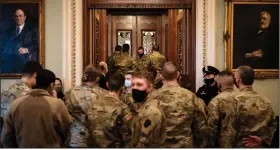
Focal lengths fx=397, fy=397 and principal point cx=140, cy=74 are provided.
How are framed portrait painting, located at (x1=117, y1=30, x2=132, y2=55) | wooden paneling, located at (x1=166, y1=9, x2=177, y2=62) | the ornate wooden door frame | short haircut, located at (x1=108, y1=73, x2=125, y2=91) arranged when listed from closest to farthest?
short haircut, located at (x1=108, y1=73, x2=125, y2=91) < the ornate wooden door frame < wooden paneling, located at (x1=166, y1=9, x2=177, y2=62) < framed portrait painting, located at (x1=117, y1=30, x2=132, y2=55)

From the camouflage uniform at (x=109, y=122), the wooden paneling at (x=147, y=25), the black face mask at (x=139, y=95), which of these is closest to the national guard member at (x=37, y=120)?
the camouflage uniform at (x=109, y=122)

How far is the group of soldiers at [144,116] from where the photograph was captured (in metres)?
3.68

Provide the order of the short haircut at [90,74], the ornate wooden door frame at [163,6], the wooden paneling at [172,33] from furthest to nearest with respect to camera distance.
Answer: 1. the wooden paneling at [172,33]
2. the ornate wooden door frame at [163,6]
3. the short haircut at [90,74]

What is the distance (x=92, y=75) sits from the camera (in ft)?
16.0

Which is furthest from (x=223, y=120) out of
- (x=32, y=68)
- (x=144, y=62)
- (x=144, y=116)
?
(x=144, y=62)

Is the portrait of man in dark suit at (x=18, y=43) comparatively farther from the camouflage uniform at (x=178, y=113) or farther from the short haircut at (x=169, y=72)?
the camouflage uniform at (x=178, y=113)

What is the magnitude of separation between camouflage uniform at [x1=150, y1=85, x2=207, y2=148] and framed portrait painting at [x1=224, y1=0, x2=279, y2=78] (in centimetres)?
312

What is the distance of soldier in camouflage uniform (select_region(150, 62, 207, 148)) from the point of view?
392 centimetres

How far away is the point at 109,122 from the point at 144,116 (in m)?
0.76

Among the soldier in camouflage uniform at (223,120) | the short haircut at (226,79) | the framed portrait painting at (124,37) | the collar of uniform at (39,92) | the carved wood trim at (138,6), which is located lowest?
the soldier in camouflage uniform at (223,120)

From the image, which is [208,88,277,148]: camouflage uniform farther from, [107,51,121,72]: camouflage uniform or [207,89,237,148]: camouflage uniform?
[107,51,121,72]: camouflage uniform

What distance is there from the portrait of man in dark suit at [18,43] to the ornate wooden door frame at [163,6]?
0.88 metres

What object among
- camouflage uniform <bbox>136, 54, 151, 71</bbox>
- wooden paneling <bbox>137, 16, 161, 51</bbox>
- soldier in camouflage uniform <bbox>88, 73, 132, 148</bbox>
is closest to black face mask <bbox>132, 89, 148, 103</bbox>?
soldier in camouflage uniform <bbox>88, 73, 132, 148</bbox>

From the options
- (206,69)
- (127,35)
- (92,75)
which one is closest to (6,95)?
(92,75)
